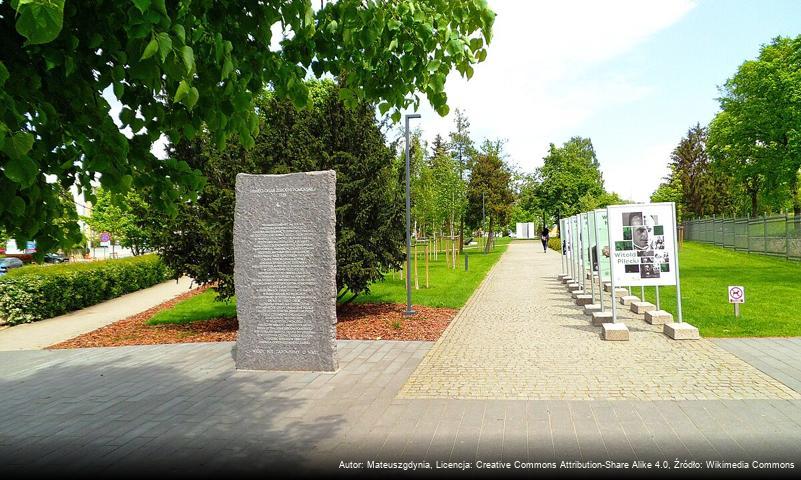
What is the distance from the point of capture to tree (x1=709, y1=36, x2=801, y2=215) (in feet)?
104

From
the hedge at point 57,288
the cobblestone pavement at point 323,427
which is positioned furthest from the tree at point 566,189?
the cobblestone pavement at point 323,427

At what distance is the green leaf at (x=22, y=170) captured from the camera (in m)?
2.53

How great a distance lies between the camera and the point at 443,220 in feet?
108

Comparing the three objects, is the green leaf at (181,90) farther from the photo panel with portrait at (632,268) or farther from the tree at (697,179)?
the tree at (697,179)

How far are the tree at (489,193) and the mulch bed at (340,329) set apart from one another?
35.3 meters

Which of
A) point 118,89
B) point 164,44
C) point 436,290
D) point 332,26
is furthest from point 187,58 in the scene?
point 436,290

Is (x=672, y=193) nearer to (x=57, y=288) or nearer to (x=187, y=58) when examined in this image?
(x=57, y=288)

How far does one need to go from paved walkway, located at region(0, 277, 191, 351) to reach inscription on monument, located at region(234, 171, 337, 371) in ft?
19.0

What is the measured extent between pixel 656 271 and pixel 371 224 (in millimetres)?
5485

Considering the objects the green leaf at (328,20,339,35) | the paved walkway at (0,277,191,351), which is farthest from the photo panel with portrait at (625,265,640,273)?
the paved walkway at (0,277,191,351)

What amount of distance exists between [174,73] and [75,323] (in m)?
13.7

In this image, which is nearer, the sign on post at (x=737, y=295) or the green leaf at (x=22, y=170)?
Result: the green leaf at (x=22, y=170)

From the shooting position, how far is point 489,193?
49.6 metres

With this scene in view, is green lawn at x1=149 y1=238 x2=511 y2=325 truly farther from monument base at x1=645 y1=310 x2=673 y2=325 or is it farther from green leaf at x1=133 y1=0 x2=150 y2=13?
green leaf at x1=133 y1=0 x2=150 y2=13
